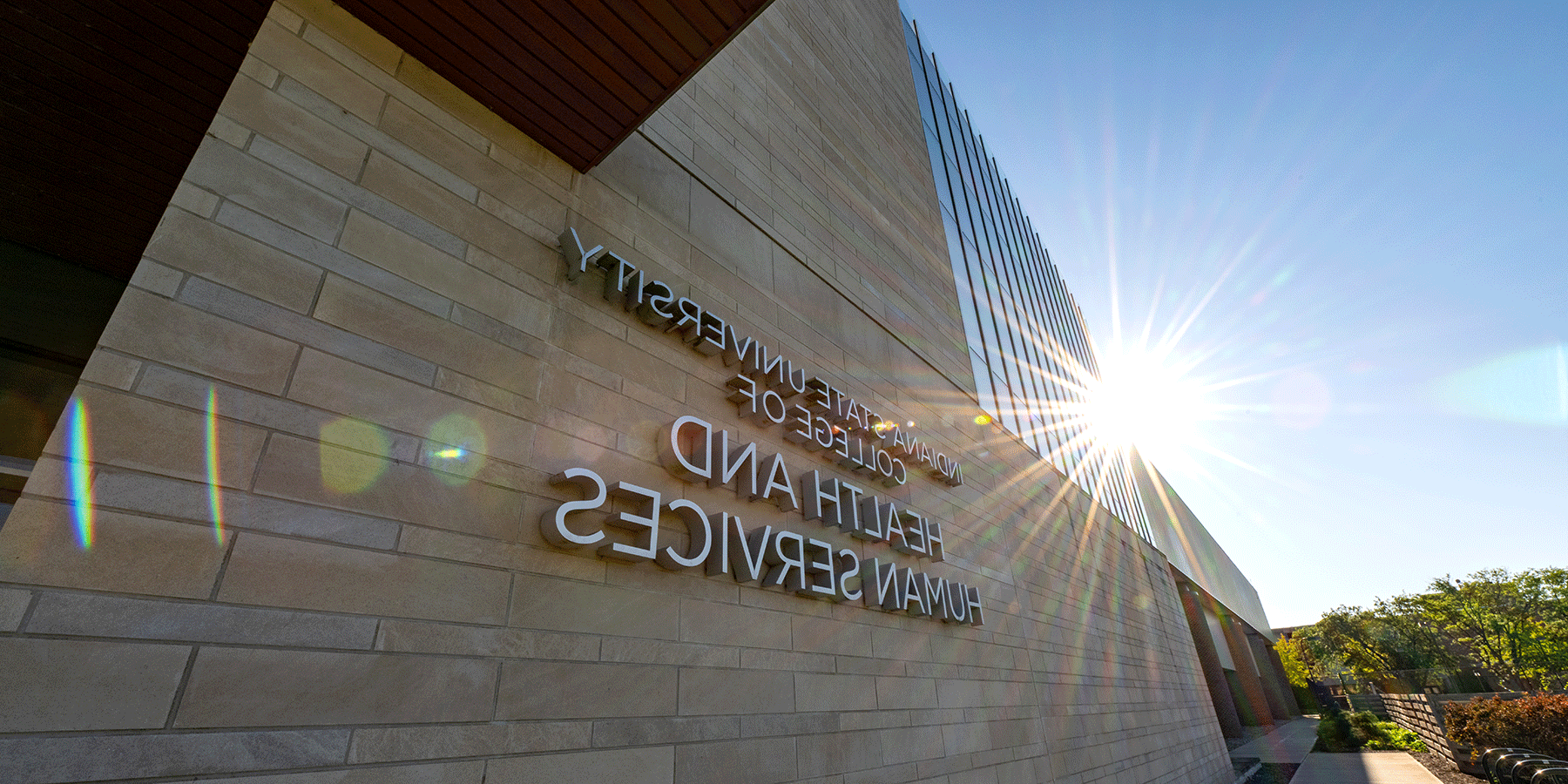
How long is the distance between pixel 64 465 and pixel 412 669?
4.46 ft

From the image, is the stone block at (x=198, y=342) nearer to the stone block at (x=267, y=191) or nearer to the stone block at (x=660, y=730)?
the stone block at (x=267, y=191)

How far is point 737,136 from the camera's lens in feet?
21.6

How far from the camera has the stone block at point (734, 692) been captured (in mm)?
3678

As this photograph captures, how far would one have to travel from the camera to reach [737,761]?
373 cm

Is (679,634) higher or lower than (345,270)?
lower

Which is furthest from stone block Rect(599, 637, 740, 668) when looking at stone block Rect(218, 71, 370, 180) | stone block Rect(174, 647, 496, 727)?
stone block Rect(218, 71, 370, 180)

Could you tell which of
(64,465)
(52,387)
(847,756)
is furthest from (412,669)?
(52,387)

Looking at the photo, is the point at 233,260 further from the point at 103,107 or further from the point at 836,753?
the point at 836,753

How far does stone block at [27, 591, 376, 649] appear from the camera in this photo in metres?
2.02

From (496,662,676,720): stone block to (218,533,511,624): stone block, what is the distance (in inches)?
12.4

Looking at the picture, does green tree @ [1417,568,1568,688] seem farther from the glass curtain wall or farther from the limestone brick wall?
the limestone brick wall

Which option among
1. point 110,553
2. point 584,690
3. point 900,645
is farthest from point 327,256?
point 900,645

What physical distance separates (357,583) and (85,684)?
779 mm

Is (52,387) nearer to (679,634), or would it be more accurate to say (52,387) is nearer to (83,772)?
(83,772)
